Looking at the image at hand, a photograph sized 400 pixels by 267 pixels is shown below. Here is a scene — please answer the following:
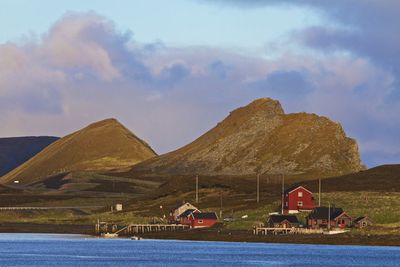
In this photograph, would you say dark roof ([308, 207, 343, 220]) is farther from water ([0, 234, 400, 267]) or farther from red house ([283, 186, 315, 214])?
red house ([283, 186, 315, 214])

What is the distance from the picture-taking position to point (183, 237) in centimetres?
16975

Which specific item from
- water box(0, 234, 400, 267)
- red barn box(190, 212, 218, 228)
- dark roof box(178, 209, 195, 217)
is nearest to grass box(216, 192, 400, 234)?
red barn box(190, 212, 218, 228)

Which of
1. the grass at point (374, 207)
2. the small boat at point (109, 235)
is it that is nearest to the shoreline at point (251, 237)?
the small boat at point (109, 235)

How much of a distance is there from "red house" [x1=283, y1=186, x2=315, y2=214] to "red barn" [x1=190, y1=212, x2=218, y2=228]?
56.3 feet

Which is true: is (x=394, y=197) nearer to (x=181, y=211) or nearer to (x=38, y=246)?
(x=181, y=211)

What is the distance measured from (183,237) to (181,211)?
27469 mm

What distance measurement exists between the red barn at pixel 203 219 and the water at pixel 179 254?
11854 millimetres

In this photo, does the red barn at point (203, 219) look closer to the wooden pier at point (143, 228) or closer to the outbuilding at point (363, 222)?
the wooden pier at point (143, 228)

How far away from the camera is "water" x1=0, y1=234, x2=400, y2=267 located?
12394cm

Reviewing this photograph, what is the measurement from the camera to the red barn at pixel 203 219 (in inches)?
7097

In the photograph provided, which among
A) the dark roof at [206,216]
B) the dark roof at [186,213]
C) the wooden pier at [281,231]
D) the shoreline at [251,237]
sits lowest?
the shoreline at [251,237]

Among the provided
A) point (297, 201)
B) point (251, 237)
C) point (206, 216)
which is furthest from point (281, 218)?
point (297, 201)

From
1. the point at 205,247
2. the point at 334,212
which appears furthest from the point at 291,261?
the point at 334,212

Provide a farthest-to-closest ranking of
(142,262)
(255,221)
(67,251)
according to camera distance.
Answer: (255,221), (67,251), (142,262)
